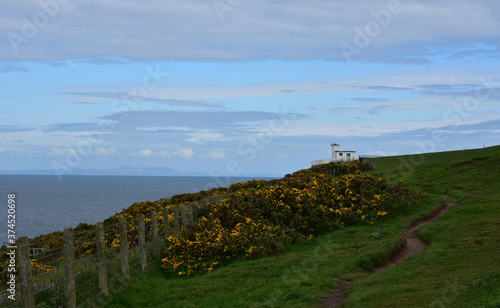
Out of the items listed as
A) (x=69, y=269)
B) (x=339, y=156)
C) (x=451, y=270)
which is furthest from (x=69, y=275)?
(x=339, y=156)

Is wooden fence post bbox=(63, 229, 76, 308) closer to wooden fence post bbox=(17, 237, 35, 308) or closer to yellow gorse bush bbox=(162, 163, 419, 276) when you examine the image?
wooden fence post bbox=(17, 237, 35, 308)

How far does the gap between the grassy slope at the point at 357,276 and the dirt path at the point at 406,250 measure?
29cm

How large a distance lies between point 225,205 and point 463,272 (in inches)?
520

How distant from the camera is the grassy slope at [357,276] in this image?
12227 millimetres

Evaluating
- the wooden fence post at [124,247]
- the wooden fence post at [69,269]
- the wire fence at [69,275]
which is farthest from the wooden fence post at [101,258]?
the wooden fence post at [69,269]

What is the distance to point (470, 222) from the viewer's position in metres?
23.2

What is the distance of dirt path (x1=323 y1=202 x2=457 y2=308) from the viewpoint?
13.3 metres

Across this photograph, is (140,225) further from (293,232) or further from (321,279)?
(293,232)

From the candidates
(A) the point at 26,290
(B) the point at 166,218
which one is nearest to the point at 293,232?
(B) the point at 166,218

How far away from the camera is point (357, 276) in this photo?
16.0 m

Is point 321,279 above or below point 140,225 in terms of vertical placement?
below

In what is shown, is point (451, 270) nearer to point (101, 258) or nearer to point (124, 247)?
point (124, 247)

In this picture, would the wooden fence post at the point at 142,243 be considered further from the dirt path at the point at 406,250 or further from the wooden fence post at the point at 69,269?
the dirt path at the point at 406,250

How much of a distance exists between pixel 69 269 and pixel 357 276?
9275mm
